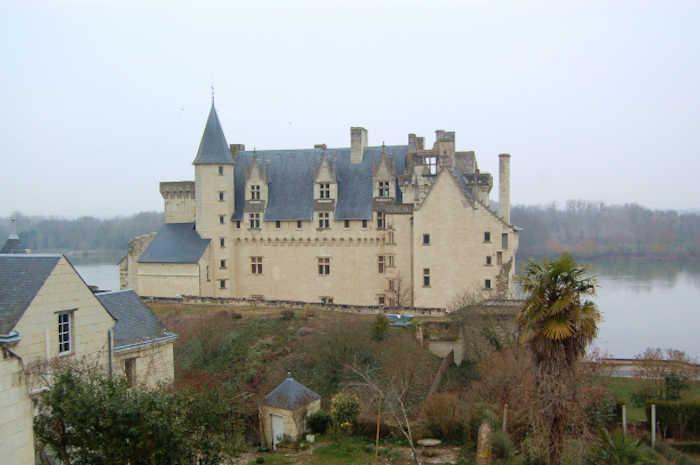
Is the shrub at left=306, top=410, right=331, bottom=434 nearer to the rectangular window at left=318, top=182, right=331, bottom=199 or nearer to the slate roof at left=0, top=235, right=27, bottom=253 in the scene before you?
the slate roof at left=0, top=235, right=27, bottom=253

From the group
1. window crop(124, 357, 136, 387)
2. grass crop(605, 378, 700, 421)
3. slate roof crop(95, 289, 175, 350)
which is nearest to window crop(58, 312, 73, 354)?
slate roof crop(95, 289, 175, 350)

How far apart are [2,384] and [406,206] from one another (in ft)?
79.9

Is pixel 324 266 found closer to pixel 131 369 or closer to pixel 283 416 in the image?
pixel 283 416

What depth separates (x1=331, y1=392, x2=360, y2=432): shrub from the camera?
17281 millimetres

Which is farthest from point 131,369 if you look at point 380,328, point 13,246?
point 380,328

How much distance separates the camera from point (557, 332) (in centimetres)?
1048

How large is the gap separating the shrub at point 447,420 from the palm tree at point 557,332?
5810 mm

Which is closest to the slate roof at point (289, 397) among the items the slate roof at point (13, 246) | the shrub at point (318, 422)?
the shrub at point (318, 422)

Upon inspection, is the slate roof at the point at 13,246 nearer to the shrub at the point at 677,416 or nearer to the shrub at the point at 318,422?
the shrub at the point at 318,422

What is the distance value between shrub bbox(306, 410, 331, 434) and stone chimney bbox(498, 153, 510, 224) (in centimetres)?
1762

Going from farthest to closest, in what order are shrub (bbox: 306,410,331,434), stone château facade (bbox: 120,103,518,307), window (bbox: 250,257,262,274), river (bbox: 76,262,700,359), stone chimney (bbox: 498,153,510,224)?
river (bbox: 76,262,700,359)
window (bbox: 250,257,262,274)
stone chimney (bbox: 498,153,510,224)
stone château facade (bbox: 120,103,518,307)
shrub (bbox: 306,410,331,434)

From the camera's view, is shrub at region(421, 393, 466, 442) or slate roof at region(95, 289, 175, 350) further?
shrub at region(421, 393, 466, 442)

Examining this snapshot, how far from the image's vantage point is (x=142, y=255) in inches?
1359

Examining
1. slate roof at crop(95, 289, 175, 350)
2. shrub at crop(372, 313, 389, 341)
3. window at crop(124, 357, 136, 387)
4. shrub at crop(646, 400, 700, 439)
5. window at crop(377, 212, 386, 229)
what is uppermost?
window at crop(377, 212, 386, 229)
